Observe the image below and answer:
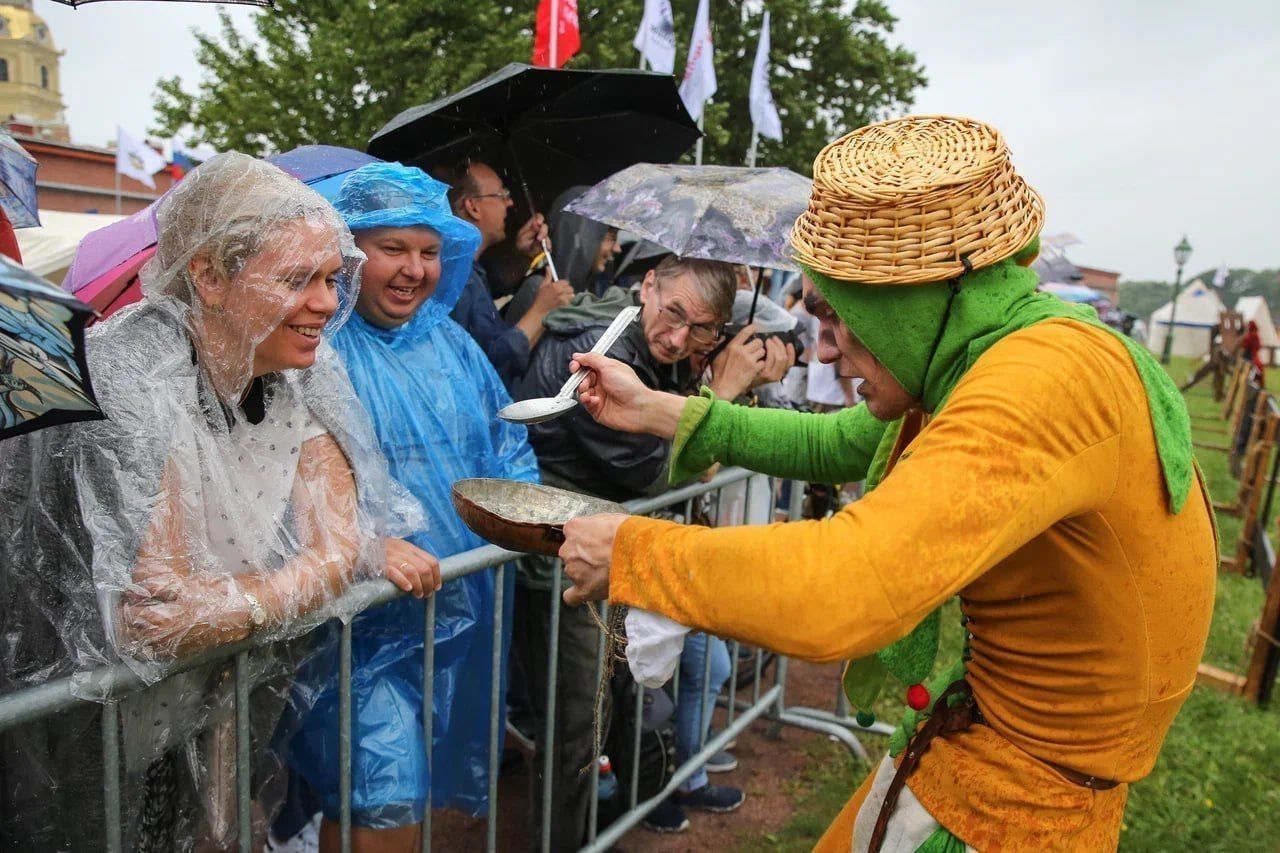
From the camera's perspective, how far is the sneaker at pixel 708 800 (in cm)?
356

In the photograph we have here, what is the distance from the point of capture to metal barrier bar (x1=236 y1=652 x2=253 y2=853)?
1.71 m

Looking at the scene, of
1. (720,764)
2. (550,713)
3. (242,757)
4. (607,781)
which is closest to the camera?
(242,757)

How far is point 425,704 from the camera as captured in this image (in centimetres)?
215

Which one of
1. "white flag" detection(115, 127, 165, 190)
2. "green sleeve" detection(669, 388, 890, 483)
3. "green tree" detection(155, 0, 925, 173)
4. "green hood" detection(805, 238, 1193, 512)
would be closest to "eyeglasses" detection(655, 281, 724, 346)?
"green sleeve" detection(669, 388, 890, 483)

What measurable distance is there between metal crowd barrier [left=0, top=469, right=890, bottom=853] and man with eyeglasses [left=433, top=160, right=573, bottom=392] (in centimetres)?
86

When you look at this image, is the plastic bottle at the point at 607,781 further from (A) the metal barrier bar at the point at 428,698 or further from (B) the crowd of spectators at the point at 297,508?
(A) the metal barrier bar at the point at 428,698

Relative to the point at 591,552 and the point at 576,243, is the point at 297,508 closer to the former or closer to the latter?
the point at 591,552

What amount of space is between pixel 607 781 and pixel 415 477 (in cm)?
138

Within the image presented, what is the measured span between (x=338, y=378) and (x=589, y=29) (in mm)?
15201

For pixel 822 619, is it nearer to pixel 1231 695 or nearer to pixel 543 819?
pixel 543 819

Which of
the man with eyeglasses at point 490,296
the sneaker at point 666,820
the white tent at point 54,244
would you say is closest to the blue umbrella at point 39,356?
the man with eyeglasses at point 490,296

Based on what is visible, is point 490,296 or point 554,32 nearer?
point 490,296

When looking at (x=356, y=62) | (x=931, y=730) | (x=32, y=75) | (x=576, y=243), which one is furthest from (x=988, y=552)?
(x=32, y=75)

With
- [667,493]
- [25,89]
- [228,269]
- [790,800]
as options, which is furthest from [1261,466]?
[25,89]
